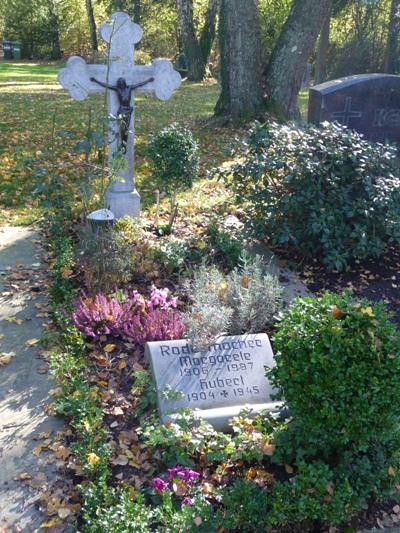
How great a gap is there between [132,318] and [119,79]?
295cm

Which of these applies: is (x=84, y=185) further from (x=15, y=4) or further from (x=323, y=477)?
(x=15, y=4)

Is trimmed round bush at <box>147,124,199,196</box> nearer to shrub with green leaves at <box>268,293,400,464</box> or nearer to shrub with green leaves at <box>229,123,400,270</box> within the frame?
shrub with green leaves at <box>229,123,400,270</box>

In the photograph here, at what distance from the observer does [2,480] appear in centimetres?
320

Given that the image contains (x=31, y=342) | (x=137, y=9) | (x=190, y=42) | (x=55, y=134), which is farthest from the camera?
(x=137, y=9)

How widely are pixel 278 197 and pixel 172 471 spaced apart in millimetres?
3661

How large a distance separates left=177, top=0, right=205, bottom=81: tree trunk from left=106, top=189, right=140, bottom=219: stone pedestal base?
17687 mm

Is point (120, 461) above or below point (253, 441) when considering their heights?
below

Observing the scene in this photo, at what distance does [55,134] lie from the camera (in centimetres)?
1038

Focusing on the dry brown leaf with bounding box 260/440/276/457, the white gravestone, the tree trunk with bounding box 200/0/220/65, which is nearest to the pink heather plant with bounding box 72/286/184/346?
the white gravestone

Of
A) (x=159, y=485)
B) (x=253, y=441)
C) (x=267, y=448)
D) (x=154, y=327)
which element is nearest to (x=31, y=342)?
(x=154, y=327)

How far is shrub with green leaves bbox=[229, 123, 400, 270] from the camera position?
582cm

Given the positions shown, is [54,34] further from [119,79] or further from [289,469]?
[289,469]

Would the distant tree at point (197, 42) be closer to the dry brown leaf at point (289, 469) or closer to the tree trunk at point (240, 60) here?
the tree trunk at point (240, 60)

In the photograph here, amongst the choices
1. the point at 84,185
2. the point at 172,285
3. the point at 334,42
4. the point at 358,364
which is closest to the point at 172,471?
the point at 358,364
